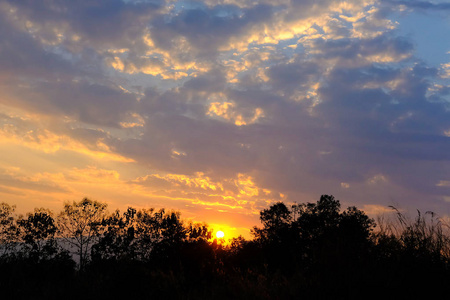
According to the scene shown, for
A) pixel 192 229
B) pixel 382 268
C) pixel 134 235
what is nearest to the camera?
pixel 382 268

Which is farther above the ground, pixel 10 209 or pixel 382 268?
pixel 10 209

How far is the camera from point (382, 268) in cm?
1105

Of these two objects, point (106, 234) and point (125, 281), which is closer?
point (125, 281)

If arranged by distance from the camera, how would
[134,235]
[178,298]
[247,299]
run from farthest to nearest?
[134,235], [178,298], [247,299]

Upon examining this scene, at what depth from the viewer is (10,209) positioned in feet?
251

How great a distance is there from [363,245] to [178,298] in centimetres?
604

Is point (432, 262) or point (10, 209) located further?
point (10, 209)

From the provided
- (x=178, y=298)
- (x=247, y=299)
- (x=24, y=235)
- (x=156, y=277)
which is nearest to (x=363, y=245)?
(x=247, y=299)

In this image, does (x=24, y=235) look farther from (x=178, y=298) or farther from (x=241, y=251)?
(x=178, y=298)

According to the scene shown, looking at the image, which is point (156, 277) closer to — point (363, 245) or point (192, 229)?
point (363, 245)

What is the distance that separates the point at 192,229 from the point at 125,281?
169 ft

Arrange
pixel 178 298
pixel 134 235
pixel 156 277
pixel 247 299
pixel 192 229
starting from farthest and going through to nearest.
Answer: pixel 134 235 < pixel 192 229 < pixel 156 277 < pixel 178 298 < pixel 247 299

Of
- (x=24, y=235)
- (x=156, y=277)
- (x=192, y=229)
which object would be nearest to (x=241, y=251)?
(x=192, y=229)

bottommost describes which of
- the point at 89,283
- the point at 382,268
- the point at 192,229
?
the point at 89,283
